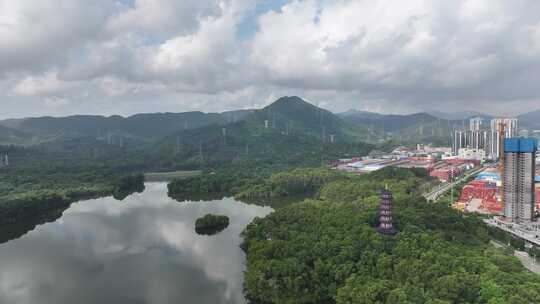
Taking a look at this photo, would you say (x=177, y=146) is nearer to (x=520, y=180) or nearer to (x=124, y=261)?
(x=124, y=261)

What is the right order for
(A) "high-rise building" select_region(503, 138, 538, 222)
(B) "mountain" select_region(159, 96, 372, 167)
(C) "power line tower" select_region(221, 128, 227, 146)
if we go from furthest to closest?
(C) "power line tower" select_region(221, 128, 227, 146) < (B) "mountain" select_region(159, 96, 372, 167) < (A) "high-rise building" select_region(503, 138, 538, 222)

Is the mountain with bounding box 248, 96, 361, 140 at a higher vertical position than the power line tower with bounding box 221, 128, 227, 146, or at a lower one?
higher

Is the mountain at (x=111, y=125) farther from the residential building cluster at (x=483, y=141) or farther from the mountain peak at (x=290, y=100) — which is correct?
the residential building cluster at (x=483, y=141)

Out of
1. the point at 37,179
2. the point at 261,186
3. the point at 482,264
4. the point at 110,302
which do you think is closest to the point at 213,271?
the point at 110,302

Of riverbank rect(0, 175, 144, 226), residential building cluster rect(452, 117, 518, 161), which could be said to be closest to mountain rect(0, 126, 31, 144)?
riverbank rect(0, 175, 144, 226)

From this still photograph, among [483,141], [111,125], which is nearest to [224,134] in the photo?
[483,141]

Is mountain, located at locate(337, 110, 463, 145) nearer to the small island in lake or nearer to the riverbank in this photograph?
the riverbank

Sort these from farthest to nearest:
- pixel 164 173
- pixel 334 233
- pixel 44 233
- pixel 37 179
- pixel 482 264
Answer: pixel 164 173 → pixel 37 179 → pixel 44 233 → pixel 334 233 → pixel 482 264

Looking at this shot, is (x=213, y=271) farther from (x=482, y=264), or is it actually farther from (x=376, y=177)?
(x=376, y=177)
